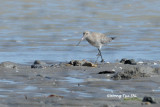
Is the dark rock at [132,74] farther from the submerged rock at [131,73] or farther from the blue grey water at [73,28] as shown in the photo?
the blue grey water at [73,28]

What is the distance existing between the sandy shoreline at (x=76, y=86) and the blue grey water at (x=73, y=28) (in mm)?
2109

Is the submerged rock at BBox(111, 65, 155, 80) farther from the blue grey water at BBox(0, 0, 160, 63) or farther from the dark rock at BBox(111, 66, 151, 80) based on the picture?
the blue grey water at BBox(0, 0, 160, 63)

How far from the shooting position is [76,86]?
8469 mm

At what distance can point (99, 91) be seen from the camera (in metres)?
8.06

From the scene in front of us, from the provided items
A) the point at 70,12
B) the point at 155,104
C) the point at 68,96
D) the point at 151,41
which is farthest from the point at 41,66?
the point at 70,12

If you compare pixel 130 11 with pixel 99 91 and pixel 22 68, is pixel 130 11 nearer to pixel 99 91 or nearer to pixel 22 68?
pixel 22 68

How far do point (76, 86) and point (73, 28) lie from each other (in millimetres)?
9599

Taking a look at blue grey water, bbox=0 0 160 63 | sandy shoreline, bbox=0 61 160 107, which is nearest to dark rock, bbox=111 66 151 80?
sandy shoreline, bbox=0 61 160 107

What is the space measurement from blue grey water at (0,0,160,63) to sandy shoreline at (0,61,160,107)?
211 cm

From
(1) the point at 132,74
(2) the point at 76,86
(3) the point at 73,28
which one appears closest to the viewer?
(2) the point at 76,86

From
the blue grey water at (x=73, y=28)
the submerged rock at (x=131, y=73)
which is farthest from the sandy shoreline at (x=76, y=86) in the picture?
the blue grey water at (x=73, y=28)

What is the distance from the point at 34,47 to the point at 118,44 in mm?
2361

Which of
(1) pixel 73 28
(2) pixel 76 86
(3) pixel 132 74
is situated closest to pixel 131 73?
(3) pixel 132 74

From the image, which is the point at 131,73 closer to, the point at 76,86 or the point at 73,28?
the point at 76,86
